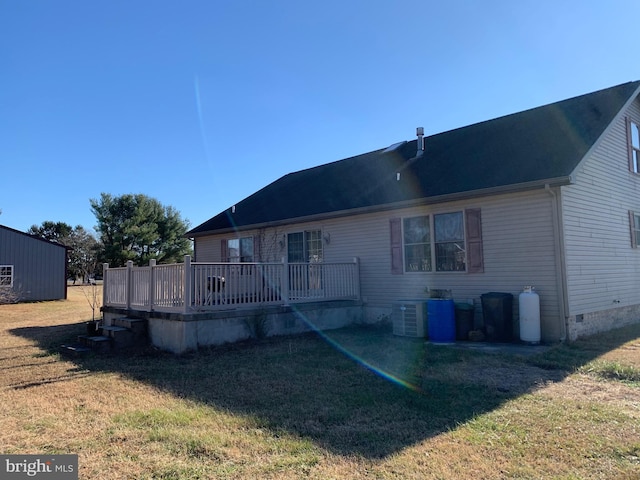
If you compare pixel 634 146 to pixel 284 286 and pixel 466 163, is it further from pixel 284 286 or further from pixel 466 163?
pixel 284 286

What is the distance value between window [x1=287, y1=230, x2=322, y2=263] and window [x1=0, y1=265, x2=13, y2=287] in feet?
55.6

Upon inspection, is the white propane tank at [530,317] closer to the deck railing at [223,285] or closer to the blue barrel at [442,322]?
the blue barrel at [442,322]

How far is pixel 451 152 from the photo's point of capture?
11.4 metres

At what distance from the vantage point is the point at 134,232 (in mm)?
36188

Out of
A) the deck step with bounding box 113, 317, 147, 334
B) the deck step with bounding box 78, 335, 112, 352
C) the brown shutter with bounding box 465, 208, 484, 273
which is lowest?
the deck step with bounding box 78, 335, 112, 352

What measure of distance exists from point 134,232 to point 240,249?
24.9 metres

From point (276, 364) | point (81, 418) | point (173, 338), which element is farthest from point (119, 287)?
point (81, 418)

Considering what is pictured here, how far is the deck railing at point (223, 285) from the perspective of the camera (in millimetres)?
8125

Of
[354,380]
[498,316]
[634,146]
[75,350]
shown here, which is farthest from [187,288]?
[634,146]

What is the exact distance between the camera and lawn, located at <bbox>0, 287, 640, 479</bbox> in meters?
3.21

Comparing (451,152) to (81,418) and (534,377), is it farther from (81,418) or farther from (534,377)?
(81,418)

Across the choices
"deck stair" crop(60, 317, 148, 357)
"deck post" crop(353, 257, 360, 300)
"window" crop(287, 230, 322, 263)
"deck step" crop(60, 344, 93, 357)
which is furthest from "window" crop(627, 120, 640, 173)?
"deck step" crop(60, 344, 93, 357)

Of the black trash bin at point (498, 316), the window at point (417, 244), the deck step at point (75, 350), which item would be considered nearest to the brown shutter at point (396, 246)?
the window at point (417, 244)

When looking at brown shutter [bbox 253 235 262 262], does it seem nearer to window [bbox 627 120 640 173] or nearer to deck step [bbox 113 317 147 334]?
deck step [bbox 113 317 147 334]
